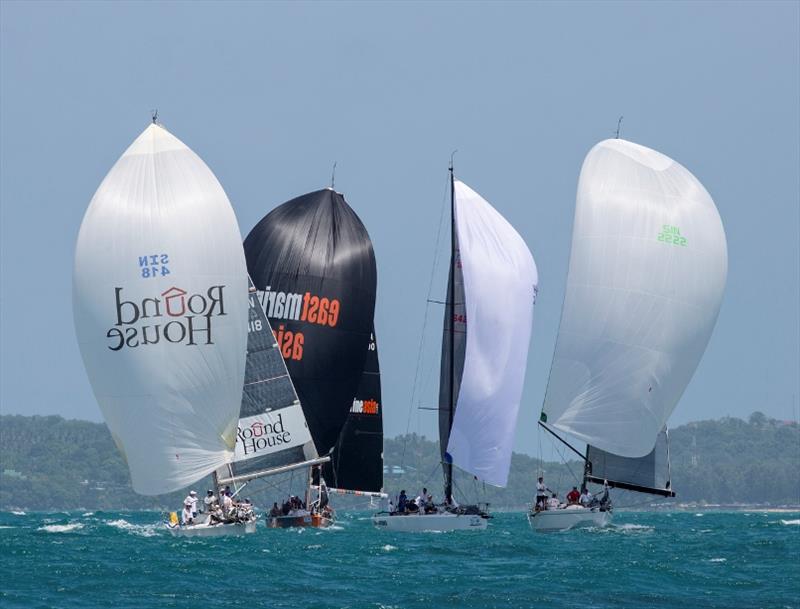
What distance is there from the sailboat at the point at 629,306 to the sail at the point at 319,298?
7092 millimetres

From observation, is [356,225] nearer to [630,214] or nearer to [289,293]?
[289,293]

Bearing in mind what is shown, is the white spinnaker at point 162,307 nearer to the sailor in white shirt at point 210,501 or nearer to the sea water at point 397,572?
the sailor in white shirt at point 210,501

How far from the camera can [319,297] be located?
5388 centimetres

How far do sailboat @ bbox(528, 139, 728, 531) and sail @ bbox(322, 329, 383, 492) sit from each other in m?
8.79

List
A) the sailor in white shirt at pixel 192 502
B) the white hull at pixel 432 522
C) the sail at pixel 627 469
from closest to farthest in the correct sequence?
the sailor in white shirt at pixel 192 502
the white hull at pixel 432 522
the sail at pixel 627 469

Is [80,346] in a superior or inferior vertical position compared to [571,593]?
superior

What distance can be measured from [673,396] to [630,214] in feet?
18.5

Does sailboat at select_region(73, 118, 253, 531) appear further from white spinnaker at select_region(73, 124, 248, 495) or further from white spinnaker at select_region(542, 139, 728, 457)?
white spinnaker at select_region(542, 139, 728, 457)

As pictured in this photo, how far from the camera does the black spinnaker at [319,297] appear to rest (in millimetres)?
53656

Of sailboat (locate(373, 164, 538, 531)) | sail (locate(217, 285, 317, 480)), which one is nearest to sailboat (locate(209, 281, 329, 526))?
sail (locate(217, 285, 317, 480))

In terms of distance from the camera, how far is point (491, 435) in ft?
172

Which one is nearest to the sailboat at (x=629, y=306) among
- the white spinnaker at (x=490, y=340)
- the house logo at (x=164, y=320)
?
the white spinnaker at (x=490, y=340)

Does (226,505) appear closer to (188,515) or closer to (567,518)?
(188,515)

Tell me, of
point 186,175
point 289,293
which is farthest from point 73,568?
point 289,293
